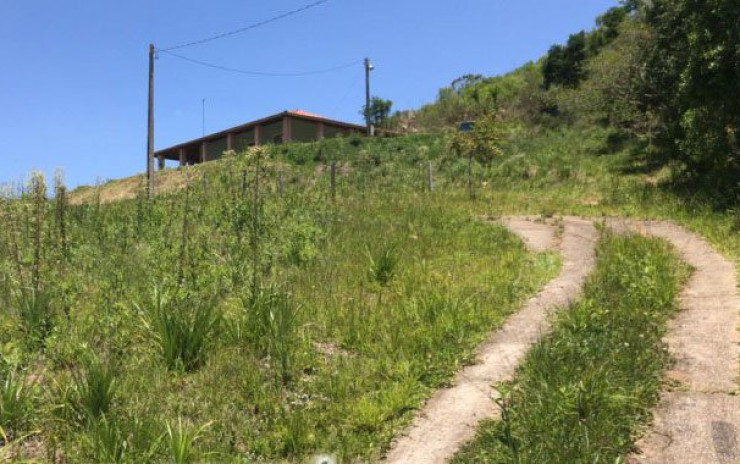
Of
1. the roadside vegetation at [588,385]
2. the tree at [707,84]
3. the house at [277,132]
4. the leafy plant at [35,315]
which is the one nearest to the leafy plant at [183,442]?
the roadside vegetation at [588,385]

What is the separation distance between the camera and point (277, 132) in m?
46.0

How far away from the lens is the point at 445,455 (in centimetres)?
379

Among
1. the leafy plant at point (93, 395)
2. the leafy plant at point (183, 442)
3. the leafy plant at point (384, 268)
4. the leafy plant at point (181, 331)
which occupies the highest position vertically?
the leafy plant at point (384, 268)

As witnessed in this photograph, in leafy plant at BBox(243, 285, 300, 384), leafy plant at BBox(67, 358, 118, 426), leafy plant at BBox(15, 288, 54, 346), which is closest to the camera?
leafy plant at BBox(67, 358, 118, 426)

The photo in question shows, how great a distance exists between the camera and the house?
44.6 metres

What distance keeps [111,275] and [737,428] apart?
6310mm

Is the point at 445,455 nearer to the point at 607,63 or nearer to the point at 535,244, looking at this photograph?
the point at 535,244

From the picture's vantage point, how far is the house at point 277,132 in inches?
1757

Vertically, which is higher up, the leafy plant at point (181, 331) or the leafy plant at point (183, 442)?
the leafy plant at point (181, 331)

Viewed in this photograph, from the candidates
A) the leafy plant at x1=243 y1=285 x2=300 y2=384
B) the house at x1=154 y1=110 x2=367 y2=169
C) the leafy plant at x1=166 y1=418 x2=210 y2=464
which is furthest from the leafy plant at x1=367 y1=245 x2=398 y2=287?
the house at x1=154 y1=110 x2=367 y2=169

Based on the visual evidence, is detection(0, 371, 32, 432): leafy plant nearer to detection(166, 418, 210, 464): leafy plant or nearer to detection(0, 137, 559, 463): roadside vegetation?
detection(0, 137, 559, 463): roadside vegetation

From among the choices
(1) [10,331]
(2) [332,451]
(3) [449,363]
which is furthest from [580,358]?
(1) [10,331]

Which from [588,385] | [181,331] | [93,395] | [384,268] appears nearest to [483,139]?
[384,268]

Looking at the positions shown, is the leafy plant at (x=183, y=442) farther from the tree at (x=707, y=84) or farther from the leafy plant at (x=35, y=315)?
the tree at (x=707, y=84)
